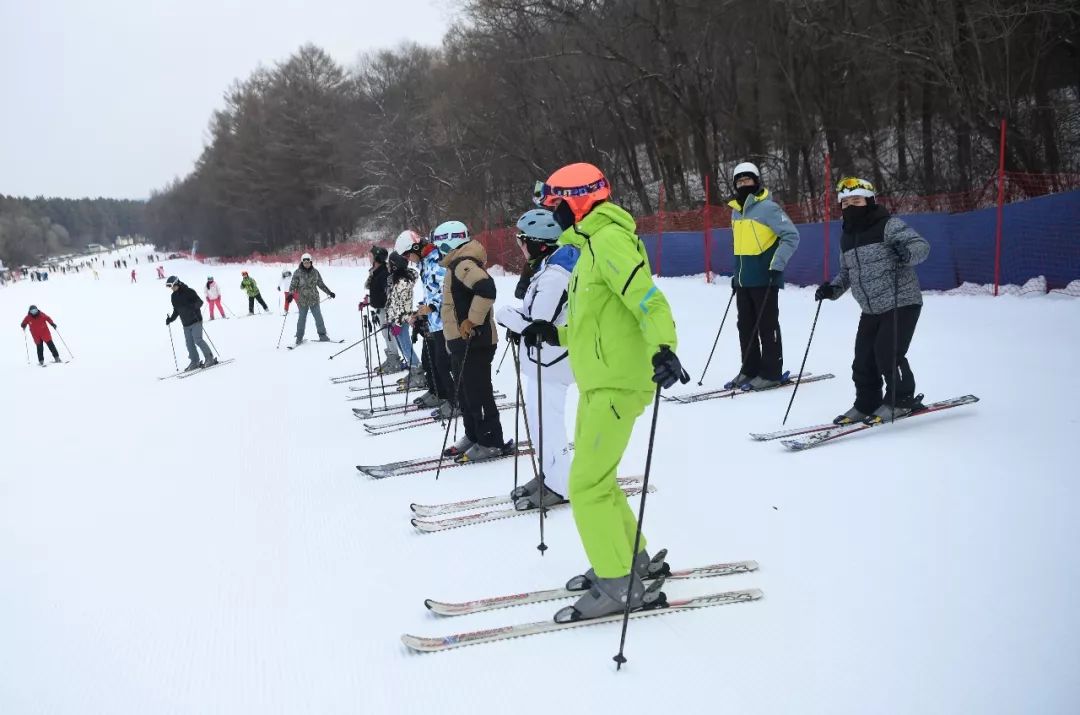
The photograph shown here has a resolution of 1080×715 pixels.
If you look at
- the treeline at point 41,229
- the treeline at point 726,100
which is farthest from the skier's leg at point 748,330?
the treeline at point 41,229

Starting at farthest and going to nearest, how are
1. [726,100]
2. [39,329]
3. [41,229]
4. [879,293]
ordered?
[41,229], [726,100], [39,329], [879,293]

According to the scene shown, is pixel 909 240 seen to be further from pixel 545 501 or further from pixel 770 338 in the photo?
pixel 545 501

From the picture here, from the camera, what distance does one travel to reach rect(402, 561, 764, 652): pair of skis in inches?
124

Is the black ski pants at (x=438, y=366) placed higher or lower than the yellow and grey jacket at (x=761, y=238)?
lower

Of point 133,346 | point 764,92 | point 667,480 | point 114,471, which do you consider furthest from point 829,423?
point 764,92

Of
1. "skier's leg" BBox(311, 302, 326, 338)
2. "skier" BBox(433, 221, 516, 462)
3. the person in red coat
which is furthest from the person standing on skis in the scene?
the person in red coat

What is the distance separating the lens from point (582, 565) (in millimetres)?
3838

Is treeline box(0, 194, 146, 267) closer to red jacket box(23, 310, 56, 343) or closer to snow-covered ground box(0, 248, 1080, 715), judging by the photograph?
red jacket box(23, 310, 56, 343)

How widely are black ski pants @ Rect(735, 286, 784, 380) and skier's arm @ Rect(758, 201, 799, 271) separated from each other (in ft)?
1.18

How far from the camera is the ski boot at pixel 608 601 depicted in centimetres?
319

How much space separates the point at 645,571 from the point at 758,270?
424 cm

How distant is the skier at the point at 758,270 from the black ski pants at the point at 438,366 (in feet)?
8.94

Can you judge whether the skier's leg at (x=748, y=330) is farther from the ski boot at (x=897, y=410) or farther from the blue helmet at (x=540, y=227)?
the blue helmet at (x=540, y=227)

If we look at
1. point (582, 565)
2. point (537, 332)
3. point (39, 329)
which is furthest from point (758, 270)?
point (39, 329)
